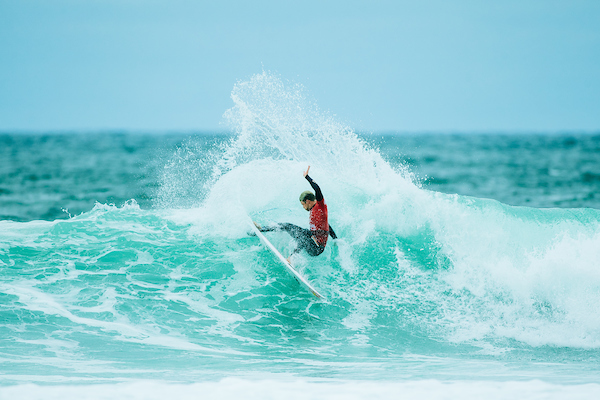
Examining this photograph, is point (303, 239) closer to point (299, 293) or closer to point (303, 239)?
point (303, 239)

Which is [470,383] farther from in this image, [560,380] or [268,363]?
[268,363]

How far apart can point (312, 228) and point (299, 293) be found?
3.17ft

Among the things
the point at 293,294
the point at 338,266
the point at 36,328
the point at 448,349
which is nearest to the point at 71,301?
the point at 36,328

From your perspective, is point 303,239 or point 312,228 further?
point 303,239

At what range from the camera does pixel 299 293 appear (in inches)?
312

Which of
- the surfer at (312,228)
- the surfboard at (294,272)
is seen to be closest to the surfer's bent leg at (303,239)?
the surfer at (312,228)

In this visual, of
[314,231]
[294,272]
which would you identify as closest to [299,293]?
[294,272]

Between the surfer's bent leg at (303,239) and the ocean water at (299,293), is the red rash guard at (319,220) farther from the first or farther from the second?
the ocean water at (299,293)

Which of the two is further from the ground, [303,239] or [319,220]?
[319,220]

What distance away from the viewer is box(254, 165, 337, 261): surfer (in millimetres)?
7562

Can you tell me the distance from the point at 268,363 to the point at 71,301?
306 centimetres

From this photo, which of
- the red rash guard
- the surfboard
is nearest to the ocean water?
the surfboard

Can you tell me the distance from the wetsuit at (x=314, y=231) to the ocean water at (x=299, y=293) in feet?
1.26

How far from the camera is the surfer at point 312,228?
7562 millimetres
